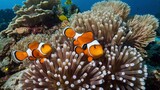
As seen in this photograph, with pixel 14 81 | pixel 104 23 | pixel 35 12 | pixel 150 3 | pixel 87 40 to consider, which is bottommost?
pixel 87 40

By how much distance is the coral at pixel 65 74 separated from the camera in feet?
9.61

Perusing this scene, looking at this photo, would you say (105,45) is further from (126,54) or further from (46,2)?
(46,2)

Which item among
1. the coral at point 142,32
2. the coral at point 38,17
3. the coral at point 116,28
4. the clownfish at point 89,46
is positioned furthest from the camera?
the coral at point 38,17

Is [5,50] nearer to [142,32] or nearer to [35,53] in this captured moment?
[35,53]

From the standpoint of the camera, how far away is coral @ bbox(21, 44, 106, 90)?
9.61ft

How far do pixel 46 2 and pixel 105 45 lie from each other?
437 centimetres

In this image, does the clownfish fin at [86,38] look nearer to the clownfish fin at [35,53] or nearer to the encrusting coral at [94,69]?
the encrusting coral at [94,69]

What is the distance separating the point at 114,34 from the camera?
3.95 meters

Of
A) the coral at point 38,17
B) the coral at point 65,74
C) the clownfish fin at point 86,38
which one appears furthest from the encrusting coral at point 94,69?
the coral at point 38,17

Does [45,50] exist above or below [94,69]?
above

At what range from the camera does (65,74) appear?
2.95 meters

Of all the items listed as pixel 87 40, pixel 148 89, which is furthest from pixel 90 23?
pixel 148 89

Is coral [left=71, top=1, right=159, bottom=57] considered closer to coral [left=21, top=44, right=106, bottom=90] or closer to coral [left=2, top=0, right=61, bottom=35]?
coral [left=21, top=44, right=106, bottom=90]

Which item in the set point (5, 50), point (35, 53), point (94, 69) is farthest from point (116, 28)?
point (5, 50)
